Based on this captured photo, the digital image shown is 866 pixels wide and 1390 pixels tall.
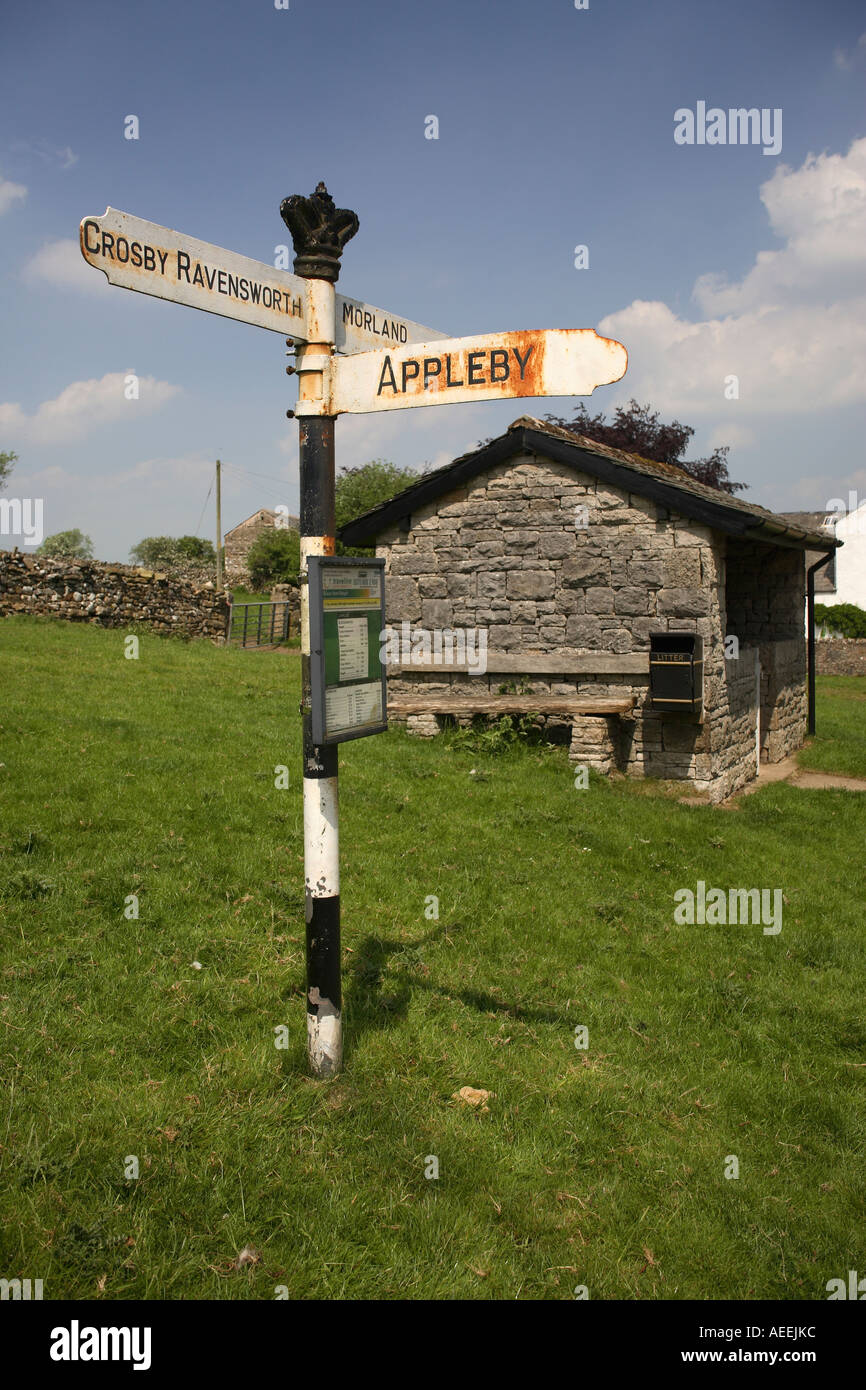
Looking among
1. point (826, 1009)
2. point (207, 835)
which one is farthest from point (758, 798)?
point (207, 835)

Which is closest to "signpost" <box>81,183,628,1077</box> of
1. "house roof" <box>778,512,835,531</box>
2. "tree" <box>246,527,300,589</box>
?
"tree" <box>246,527,300,589</box>

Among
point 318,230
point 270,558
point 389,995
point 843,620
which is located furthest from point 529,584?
point 270,558

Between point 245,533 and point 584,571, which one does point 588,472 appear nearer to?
point 584,571

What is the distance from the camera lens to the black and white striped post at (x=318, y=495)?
3.62 metres

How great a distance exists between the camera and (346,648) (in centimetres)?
362

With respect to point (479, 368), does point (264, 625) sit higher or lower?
lower

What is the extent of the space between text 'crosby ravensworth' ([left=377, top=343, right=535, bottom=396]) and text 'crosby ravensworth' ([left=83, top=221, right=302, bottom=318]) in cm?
54

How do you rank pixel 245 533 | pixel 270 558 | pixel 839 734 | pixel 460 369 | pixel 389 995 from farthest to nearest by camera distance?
pixel 245 533
pixel 270 558
pixel 839 734
pixel 389 995
pixel 460 369

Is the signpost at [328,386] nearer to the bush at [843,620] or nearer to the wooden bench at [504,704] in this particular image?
the wooden bench at [504,704]

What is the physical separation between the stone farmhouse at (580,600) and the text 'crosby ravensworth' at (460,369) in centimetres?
684

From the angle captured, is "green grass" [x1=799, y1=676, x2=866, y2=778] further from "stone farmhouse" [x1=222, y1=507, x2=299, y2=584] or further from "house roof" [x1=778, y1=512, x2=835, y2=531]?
"stone farmhouse" [x1=222, y1=507, x2=299, y2=584]

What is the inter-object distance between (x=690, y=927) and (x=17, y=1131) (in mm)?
4670

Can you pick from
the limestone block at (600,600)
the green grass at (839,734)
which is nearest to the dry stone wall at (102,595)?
the limestone block at (600,600)

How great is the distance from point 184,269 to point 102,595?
17.0 metres
